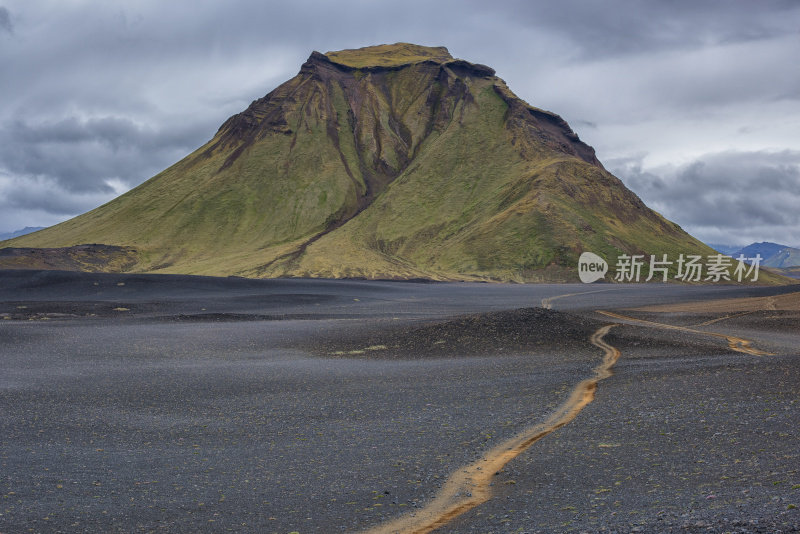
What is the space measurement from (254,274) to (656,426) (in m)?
78.3

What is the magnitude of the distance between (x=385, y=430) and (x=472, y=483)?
126 inches

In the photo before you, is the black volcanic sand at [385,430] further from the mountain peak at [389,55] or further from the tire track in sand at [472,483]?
the mountain peak at [389,55]

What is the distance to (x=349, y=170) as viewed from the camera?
13025 centimetres

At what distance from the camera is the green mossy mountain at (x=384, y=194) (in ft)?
311

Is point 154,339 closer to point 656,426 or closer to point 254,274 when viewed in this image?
point 656,426

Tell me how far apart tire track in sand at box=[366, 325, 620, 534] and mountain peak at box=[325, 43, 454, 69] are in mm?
145993

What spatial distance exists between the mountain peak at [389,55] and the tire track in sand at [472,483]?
146 metres

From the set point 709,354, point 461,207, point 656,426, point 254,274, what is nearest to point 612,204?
point 461,207

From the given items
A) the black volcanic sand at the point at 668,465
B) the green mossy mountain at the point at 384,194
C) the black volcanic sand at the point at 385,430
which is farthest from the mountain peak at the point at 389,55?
the black volcanic sand at the point at 668,465

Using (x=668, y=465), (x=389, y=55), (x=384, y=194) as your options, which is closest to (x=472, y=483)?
(x=668, y=465)

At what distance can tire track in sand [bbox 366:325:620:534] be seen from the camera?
7.04 metres

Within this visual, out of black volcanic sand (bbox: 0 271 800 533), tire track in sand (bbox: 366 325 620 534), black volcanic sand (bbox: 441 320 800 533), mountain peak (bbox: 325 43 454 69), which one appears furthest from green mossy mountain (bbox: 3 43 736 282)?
tire track in sand (bbox: 366 325 620 534)

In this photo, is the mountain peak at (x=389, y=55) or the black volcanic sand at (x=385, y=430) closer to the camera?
the black volcanic sand at (x=385, y=430)

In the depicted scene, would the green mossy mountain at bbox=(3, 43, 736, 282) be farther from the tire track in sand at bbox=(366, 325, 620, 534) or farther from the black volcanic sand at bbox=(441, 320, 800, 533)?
the tire track in sand at bbox=(366, 325, 620, 534)
